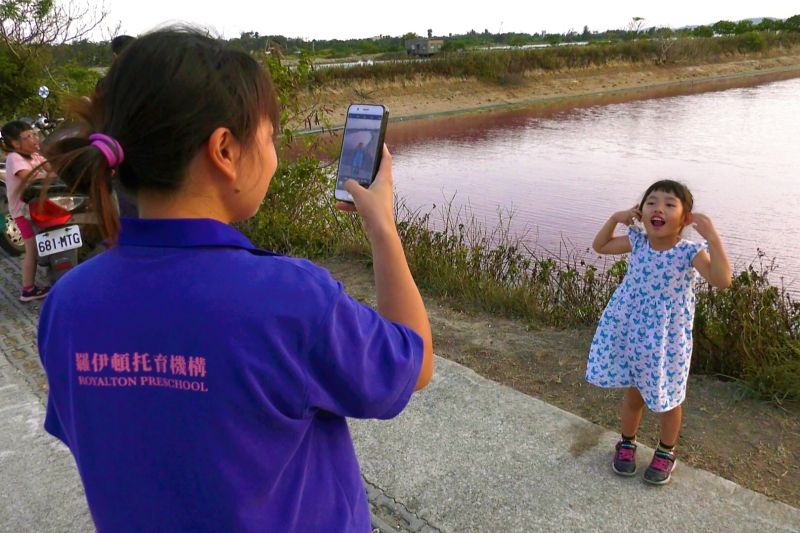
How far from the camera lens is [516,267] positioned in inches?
233

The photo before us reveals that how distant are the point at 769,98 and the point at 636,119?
9866mm

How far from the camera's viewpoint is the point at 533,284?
18.2 feet

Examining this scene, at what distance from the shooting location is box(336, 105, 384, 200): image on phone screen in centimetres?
166

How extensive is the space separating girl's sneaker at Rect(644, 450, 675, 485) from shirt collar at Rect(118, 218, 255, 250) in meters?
2.50

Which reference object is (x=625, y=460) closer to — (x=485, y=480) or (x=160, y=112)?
(x=485, y=480)

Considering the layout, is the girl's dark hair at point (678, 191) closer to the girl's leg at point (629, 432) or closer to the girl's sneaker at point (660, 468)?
the girl's leg at point (629, 432)

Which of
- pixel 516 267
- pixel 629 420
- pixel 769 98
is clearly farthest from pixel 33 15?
pixel 769 98

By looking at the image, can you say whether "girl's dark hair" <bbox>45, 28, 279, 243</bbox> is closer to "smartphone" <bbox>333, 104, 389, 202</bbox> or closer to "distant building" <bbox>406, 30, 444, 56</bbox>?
"smartphone" <bbox>333, 104, 389, 202</bbox>

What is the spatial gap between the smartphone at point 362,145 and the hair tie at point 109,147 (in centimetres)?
69

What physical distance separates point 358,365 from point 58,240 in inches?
214

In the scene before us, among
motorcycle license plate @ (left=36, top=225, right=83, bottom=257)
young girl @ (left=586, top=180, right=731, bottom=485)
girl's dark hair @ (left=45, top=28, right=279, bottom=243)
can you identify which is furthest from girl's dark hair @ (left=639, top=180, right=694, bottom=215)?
motorcycle license plate @ (left=36, top=225, right=83, bottom=257)

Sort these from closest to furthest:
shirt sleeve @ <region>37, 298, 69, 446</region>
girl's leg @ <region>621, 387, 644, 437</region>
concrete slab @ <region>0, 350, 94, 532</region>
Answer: shirt sleeve @ <region>37, 298, 69, 446</region>
concrete slab @ <region>0, 350, 94, 532</region>
girl's leg @ <region>621, 387, 644, 437</region>

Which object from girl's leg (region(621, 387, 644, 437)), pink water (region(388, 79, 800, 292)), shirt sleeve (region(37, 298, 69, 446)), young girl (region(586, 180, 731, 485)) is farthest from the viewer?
pink water (region(388, 79, 800, 292))

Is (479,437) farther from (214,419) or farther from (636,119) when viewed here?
(636,119)
